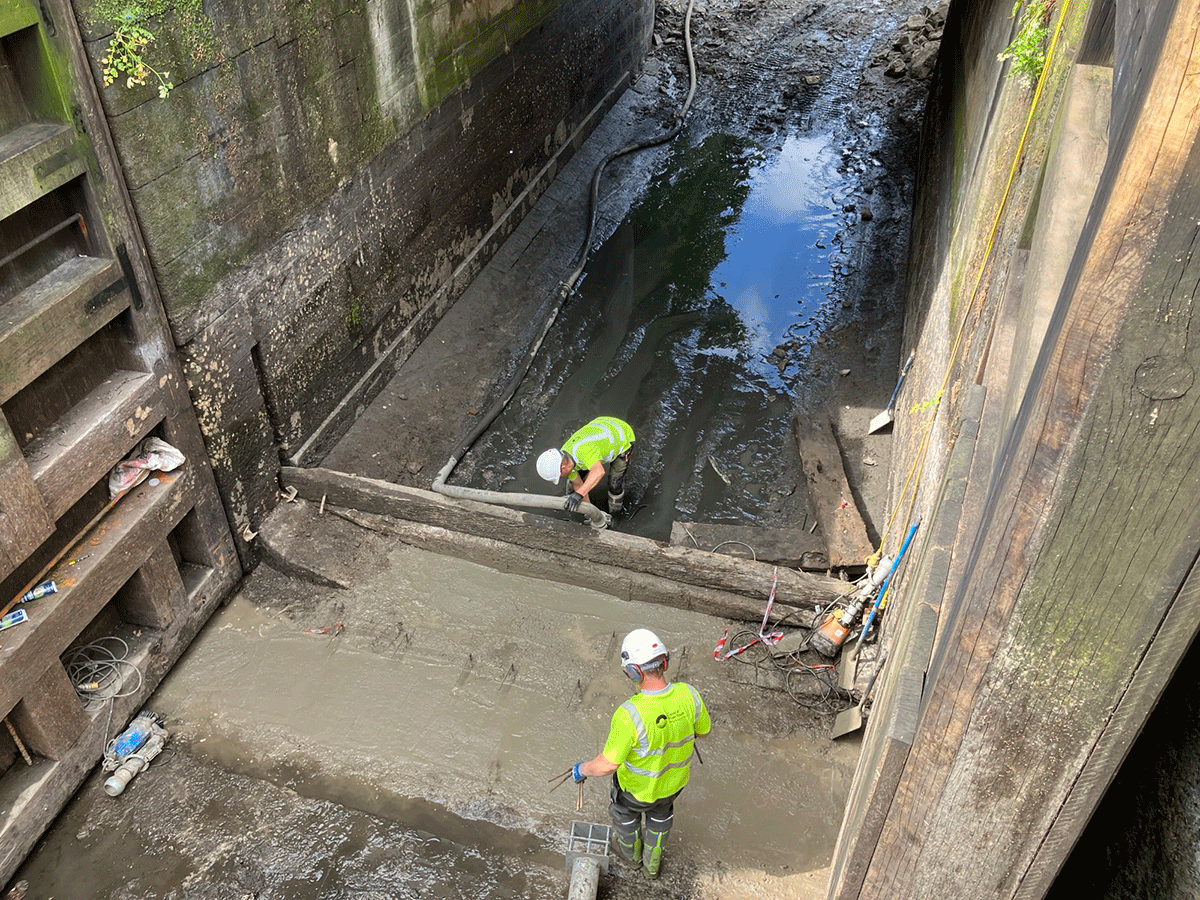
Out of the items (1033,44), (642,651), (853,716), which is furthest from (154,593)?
(1033,44)

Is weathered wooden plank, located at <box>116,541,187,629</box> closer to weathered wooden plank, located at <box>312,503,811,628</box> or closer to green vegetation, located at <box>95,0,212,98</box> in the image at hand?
weathered wooden plank, located at <box>312,503,811,628</box>

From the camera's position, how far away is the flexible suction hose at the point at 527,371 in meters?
6.85

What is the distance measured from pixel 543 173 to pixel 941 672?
10.3m

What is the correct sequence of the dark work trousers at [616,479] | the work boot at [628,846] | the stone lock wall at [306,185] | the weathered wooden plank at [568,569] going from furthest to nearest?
the dark work trousers at [616,479]
the weathered wooden plank at [568,569]
the stone lock wall at [306,185]
the work boot at [628,846]

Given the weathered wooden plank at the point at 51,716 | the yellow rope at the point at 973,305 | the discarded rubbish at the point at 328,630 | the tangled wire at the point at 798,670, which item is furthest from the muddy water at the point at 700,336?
the weathered wooden plank at the point at 51,716

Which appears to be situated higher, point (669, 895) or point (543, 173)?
point (543, 173)

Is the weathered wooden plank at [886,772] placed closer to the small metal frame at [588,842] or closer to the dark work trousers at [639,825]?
the dark work trousers at [639,825]

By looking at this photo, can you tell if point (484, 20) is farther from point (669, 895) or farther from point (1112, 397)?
point (1112, 397)

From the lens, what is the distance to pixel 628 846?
4871 mm

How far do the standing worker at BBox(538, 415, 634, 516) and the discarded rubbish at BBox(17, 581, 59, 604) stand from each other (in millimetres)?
3400

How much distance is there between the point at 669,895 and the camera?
4.84m

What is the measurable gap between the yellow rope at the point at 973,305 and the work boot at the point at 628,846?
254 centimetres

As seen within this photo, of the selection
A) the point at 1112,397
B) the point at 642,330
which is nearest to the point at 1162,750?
the point at 1112,397

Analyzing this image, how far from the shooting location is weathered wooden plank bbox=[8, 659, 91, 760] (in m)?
4.93
